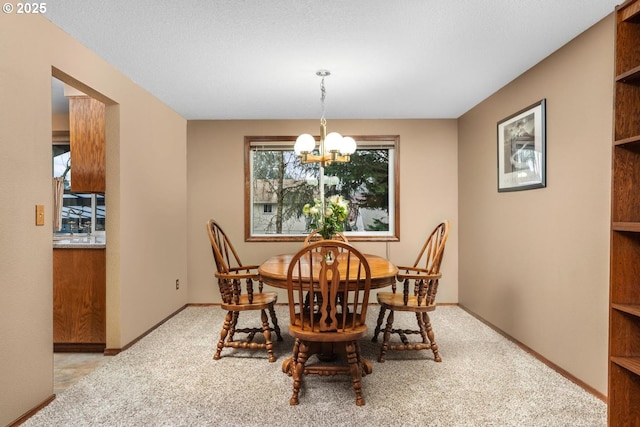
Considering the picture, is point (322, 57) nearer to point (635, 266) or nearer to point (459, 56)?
point (459, 56)

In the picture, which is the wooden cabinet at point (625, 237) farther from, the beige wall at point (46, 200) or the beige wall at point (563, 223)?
the beige wall at point (46, 200)

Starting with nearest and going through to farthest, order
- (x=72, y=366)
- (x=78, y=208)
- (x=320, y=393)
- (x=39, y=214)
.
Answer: (x=39, y=214)
(x=320, y=393)
(x=72, y=366)
(x=78, y=208)

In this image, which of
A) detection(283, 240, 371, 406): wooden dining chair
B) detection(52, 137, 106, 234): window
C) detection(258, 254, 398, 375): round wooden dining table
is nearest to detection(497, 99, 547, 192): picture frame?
detection(258, 254, 398, 375): round wooden dining table

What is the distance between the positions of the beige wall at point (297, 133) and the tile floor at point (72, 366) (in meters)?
1.77

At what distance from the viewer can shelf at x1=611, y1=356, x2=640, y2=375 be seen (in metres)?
1.60

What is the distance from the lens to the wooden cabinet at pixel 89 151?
3.34 metres

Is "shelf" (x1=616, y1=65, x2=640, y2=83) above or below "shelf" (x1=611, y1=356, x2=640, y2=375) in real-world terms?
above

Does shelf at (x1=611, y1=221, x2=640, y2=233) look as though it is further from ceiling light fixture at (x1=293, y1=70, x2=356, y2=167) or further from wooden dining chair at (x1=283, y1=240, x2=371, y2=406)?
ceiling light fixture at (x1=293, y1=70, x2=356, y2=167)

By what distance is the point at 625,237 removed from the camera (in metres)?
1.72

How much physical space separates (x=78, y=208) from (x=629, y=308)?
4920 mm

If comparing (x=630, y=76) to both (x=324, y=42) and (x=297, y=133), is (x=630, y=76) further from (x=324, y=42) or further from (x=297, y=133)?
(x=297, y=133)

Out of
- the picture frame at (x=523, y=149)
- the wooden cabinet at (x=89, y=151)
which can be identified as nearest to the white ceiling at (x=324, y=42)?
the picture frame at (x=523, y=149)

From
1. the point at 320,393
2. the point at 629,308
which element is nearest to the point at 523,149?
the point at 629,308

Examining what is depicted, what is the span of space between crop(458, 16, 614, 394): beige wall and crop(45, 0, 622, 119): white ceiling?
0.63 ft
